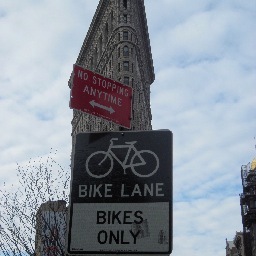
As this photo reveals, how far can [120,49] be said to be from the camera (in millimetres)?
74375

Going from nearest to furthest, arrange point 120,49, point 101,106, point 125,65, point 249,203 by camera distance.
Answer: point 101,106 < point 249,203 < point 125,65 < point 120,49

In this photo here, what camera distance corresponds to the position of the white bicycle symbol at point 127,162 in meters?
3.15

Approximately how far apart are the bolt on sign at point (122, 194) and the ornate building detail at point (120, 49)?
63.2 meters

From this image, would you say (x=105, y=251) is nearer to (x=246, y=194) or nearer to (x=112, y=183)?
(x=112, y=183)

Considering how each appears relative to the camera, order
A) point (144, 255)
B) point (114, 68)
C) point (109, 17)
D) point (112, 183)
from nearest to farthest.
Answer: point (144, 255) → point (112, 183) → point (114, 68) → point (109, 17)

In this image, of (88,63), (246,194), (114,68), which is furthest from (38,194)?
(88,63)

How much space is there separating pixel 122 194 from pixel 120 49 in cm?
7230

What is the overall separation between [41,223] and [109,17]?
64316 mm

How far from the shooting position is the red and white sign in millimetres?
3777

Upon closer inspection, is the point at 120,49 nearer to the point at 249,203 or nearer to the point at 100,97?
the point at 249,203

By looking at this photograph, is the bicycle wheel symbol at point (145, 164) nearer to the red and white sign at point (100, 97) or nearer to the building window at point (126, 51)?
the red and white sign at point (100, 97)

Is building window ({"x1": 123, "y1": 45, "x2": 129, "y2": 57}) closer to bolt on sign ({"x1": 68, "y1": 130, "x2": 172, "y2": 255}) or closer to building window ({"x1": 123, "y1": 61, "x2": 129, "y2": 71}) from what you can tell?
building window ({"x1": 123, "y1": 61, "x2": 129, "y2": 71})

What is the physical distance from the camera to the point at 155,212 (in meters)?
3.02

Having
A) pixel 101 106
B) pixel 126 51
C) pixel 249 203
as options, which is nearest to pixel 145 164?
pixel 101 106
